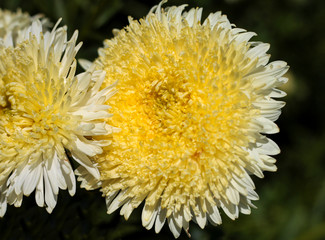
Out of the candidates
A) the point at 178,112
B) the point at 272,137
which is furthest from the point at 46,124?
the point at 272,137

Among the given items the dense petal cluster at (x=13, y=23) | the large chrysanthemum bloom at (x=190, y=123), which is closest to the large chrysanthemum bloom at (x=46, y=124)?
the large chrysanthemum bloom at (x=190, y=123)

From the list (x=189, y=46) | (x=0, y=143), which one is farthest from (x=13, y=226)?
(x=189, y=46)

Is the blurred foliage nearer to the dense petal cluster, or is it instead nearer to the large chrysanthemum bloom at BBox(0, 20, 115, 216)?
the dense petal cluster

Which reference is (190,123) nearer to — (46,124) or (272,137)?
(46,124)

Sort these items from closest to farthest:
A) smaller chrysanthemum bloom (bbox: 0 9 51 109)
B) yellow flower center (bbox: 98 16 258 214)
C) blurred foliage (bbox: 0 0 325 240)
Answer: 1. yellow flower center (bbox: 98 16 258 214)
2. blurred foliage (bbox: 0 0 325 240)
3. smaller chrysanthemum bloom (bbox: 0 9 51 109)

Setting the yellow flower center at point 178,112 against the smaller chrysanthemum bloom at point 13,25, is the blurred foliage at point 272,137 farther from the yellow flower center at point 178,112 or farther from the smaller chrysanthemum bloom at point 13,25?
the yellow flower center at point 178,112

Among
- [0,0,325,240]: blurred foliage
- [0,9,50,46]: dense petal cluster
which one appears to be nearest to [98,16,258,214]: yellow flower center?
[0,0,325,240]: blurred foliage

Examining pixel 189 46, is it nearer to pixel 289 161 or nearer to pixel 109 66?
pixel 109 66

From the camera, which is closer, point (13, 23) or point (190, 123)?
point (190, 123)
